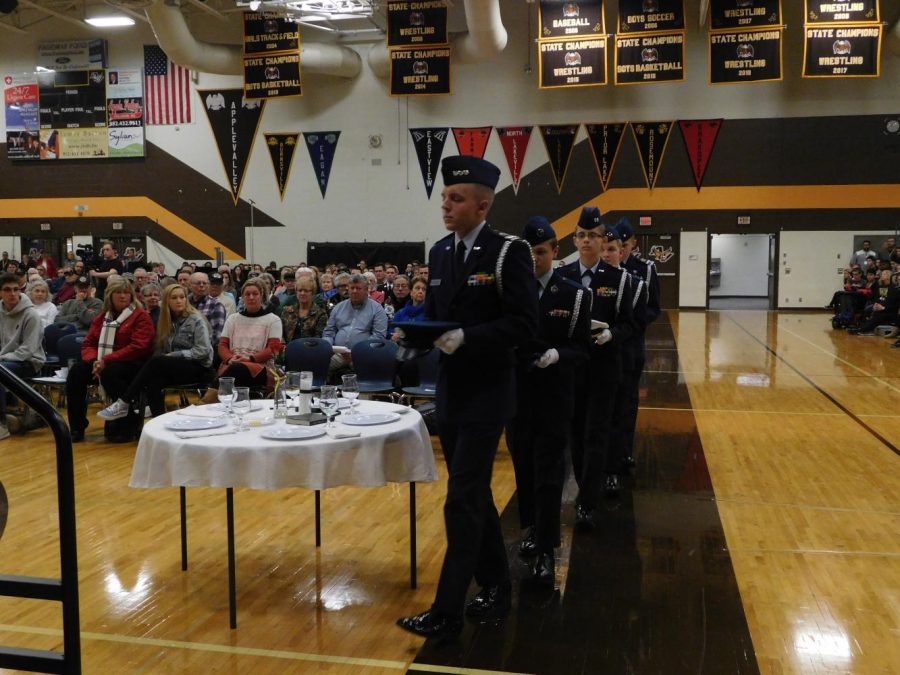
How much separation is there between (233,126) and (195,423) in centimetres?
1858

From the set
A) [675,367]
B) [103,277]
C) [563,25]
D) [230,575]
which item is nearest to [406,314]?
[230,575]

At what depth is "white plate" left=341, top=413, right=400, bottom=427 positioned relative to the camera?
3.43 m

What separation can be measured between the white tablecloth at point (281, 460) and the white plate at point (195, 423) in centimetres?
5

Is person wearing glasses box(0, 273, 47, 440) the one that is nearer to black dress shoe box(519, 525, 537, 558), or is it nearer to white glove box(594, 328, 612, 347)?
black dress shoe box(519, 525, 537, 558)

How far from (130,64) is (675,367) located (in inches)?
663

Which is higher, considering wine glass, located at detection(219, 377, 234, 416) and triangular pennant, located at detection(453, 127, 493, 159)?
triangular pennant, located at detection(453, 127, 493, 159)

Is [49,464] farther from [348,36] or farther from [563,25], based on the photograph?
[348,36]

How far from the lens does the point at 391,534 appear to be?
14.1ft

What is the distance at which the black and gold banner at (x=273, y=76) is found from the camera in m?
15.3

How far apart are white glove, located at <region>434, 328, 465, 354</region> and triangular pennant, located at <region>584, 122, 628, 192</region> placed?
17362 mm

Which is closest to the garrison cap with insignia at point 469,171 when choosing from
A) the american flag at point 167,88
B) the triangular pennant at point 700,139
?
the triangular pennant at point 700,139

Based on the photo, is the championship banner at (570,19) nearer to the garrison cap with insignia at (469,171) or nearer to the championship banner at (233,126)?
the championship banner at (233,126)

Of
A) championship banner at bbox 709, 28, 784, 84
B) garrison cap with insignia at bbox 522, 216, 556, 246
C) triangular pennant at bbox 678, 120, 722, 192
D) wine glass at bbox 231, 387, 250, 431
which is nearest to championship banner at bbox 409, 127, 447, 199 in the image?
triangular pennant at bbox 678, 120, 722, 192

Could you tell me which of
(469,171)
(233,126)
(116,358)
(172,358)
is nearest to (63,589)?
(469,171)
